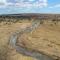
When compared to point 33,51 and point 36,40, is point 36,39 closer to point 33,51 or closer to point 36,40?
point 36,40

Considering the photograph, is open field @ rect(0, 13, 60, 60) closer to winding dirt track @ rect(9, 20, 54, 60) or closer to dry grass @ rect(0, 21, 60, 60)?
dry grass @ rect(0, 21, 60, 60)

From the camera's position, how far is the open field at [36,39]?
4602 mm

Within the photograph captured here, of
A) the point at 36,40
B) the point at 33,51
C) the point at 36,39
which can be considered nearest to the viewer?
the point at 33,51

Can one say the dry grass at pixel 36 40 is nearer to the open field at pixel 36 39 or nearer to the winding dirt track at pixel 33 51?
the open field at pixel 36 39

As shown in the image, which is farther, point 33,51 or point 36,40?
point 36,40

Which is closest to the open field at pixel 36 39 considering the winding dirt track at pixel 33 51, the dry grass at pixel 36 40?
the dry grass at pixel 36 40

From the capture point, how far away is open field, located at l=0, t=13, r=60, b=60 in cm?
460

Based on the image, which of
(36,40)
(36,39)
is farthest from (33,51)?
(36,39)

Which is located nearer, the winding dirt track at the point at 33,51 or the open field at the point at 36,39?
the winding dirt track at the point at 33,51

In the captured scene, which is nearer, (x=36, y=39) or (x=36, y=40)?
(x=36, y=40)

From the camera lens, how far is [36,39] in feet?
21.4

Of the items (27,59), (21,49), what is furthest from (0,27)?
(27,59)

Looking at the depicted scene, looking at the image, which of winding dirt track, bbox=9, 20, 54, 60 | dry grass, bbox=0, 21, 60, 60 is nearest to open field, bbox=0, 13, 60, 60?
dry grass, bbox=0, 21, 60, 60

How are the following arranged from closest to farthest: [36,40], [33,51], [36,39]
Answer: [33,51], [36,40], [36,39]
